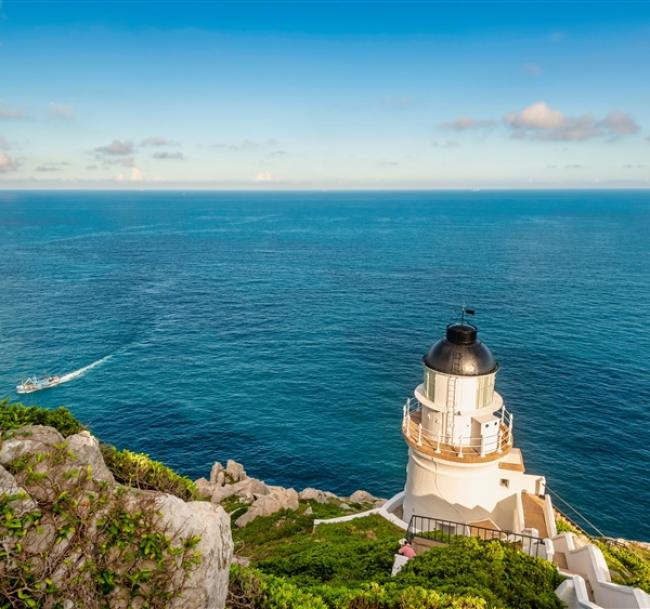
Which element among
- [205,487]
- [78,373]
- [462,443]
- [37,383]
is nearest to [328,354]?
[205,487]

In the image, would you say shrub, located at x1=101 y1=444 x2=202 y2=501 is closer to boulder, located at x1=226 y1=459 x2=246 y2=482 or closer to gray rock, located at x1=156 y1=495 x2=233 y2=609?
gray rock, located at x1=156 y1=495 x2=233 y2=609

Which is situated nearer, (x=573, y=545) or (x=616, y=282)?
(x=573, y=545)

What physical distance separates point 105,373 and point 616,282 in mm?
96171

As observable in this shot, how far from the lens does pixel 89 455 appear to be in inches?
389

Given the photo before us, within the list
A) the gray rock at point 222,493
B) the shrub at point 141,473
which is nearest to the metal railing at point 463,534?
the shrub at point 141,473

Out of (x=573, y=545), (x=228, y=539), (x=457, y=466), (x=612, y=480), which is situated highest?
(x=228, y=539)

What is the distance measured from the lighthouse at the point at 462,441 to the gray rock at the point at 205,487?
718 inches

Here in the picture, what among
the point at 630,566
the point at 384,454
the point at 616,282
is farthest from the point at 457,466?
the point at 616,282

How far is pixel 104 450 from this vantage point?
455 inches

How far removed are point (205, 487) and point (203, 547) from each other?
28.7m

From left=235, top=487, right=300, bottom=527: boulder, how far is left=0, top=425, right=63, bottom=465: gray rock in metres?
23.8

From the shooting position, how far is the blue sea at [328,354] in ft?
144

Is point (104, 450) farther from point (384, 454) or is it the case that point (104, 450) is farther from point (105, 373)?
point (105, 373)

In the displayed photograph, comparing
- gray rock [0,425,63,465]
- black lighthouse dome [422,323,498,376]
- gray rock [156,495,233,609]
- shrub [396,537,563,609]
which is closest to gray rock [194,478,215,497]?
black lighthouse dome [422,323,498,376]
